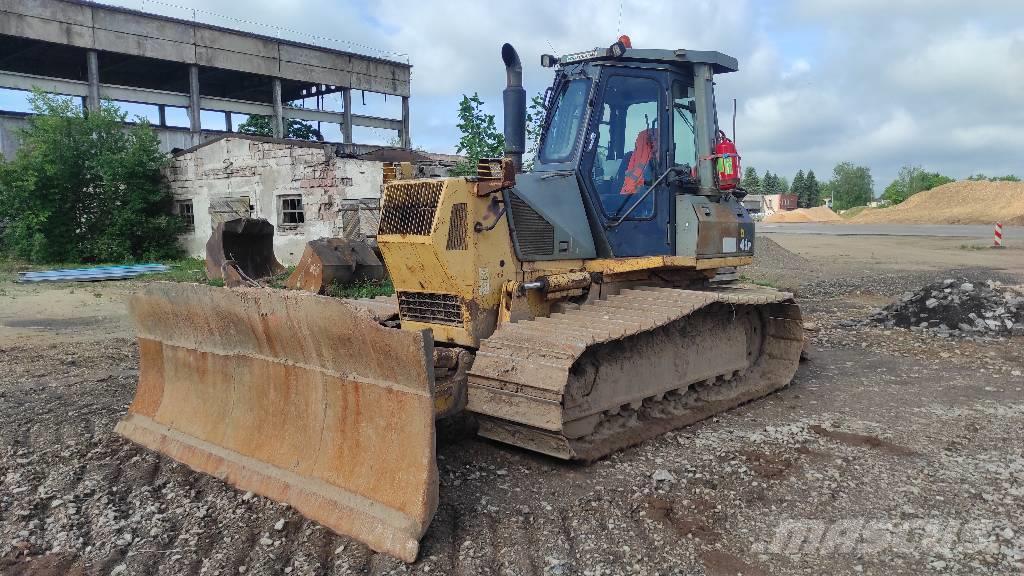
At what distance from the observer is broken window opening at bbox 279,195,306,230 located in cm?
1675

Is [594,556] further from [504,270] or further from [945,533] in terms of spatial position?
[504,270]

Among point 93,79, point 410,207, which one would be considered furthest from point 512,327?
point 93,79

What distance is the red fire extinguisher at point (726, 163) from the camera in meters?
6.12

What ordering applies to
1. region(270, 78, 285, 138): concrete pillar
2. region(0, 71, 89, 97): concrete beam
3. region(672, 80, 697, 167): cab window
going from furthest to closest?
region(270, 78, 285, 138): concrete pillar < region(0, 71, 89, 97): concrete beam < region(672, 80, 697, 167): cab window

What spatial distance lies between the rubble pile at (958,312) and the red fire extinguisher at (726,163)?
463 cm

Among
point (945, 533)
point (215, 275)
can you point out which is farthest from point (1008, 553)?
point (215, 275)

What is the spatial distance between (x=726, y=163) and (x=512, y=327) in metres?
2.54

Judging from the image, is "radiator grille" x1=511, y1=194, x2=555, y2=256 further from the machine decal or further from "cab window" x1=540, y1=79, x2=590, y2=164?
"cab window" x1=540, y1=79, x2=590, y2=164

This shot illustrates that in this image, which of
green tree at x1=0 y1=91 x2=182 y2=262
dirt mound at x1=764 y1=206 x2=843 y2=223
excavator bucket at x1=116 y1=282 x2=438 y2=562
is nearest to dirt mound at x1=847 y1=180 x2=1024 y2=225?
dirt mound at x1=764 y1=206 x2=843 y2=223

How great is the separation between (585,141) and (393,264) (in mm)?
1711

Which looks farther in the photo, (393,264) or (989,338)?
(989,338)

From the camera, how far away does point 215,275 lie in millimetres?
11539

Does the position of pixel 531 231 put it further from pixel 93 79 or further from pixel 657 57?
pixel 93 79

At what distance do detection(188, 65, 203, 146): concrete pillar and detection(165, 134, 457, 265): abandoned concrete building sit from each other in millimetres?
5739
